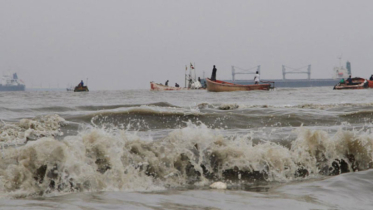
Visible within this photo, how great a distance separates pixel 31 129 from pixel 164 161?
3.19 m

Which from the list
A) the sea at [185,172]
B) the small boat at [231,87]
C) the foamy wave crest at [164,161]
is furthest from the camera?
the small boat at [231,87]

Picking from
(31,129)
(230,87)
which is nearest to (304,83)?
(230,87)

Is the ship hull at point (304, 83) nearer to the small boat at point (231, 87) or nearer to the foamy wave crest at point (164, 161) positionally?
the small boat at point (231, 87)

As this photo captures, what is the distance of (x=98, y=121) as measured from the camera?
976cm

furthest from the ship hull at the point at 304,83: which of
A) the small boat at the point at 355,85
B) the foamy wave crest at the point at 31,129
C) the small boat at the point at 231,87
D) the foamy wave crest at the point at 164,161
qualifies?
the foamy wave crest at the point at 164,161

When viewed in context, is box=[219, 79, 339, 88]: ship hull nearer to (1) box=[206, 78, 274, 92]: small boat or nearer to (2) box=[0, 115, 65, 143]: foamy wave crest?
(1) box=[206, 78, 274, 92]: small boat

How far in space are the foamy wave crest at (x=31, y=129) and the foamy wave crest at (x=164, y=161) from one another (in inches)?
Answer: 79.7

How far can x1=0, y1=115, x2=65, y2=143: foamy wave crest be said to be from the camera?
695 cm

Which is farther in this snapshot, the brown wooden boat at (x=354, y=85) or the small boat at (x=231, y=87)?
the brown wooden boat at (x=354, y=85)

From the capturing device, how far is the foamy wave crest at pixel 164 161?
4.36 m

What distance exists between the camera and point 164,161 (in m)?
5.18

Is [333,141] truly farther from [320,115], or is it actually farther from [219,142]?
[320,115]

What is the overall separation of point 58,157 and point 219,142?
188 centimetres

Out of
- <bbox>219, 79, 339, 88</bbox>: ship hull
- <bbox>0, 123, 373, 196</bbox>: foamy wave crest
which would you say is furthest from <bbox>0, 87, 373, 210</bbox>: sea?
<bbox>219, 79, 339, 88</bbox>: ship hull
